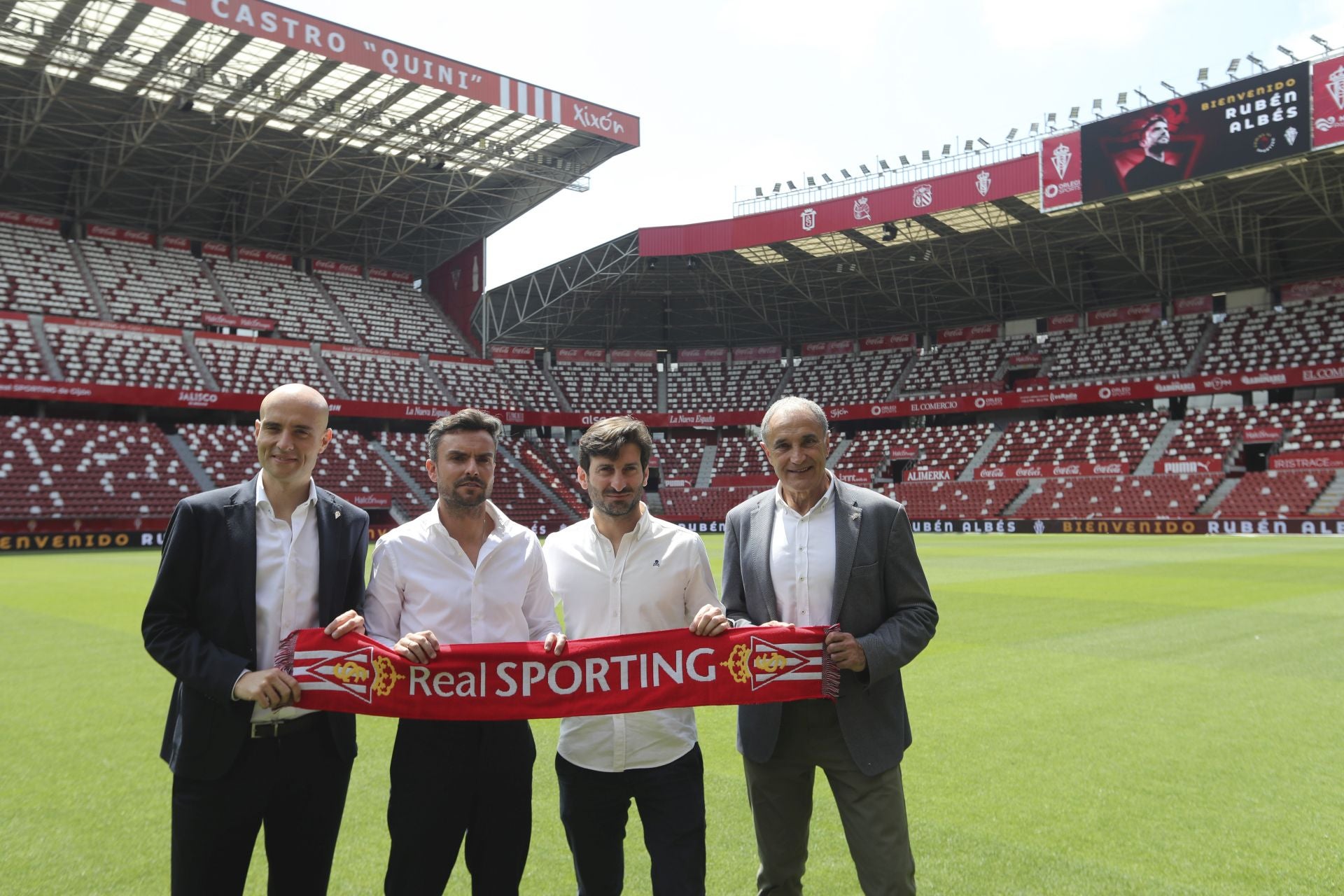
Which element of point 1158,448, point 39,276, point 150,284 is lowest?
point 1158,448

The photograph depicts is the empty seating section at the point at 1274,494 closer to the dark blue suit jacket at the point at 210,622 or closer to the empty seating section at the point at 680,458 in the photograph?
the empty seating section at the point at 680,458

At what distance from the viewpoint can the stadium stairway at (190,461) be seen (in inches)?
1517

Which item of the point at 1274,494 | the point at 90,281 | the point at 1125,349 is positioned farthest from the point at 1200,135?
the point at 90,281

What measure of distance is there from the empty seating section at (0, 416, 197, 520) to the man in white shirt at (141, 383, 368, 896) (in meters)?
36.5

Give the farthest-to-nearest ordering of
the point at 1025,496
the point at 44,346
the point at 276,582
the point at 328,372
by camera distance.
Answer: the point at 328,372 < the point at 1025,496 < the point at 44,346 < the point at 276,582

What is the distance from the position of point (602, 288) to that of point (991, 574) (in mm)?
39164

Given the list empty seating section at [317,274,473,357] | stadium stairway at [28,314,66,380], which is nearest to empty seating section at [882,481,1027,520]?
empty seating section at [317,274,473,357]

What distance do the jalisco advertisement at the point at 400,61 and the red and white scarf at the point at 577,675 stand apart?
3353 cm

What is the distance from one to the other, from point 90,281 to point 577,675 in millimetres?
51506

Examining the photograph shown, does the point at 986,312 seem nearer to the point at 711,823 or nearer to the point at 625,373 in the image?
the point at 625,373

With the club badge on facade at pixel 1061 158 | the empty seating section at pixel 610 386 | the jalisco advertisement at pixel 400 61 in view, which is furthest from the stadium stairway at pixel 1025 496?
the jalisco advertisement at pixel 400 61

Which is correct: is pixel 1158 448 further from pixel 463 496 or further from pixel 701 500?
pixel 463 496

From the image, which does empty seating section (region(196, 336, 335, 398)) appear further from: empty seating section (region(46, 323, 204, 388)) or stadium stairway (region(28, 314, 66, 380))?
stadium stairway (region(28, 314, 66, 380))

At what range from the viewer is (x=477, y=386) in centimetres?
5359
